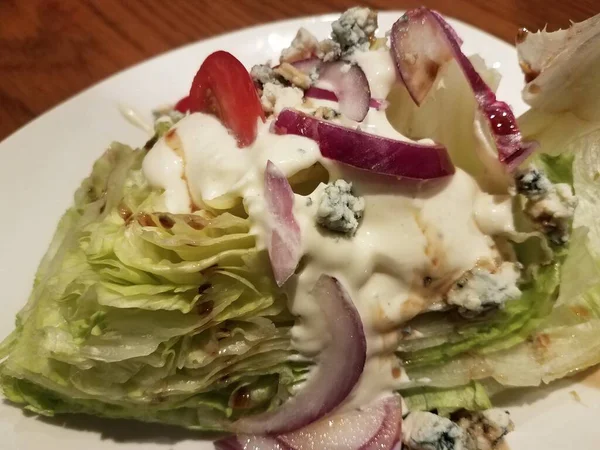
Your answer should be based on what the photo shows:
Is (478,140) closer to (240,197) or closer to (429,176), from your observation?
(429,176)

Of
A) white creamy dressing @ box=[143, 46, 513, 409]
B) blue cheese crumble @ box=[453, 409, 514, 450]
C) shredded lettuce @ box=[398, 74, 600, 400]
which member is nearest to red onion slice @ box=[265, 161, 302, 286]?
white creamy dressing @ box=[143, 46, 513, 409]

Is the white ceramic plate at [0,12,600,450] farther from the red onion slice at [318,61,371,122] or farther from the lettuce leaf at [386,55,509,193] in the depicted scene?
the red onion slice at [318,61,371,122]

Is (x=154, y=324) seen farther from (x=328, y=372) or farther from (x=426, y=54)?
(x=426, y=54)

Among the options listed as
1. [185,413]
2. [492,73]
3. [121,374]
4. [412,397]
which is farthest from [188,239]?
[492,73]

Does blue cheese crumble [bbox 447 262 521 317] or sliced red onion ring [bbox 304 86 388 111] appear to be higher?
sliced red onion ring [bbox 304 86 388 111]

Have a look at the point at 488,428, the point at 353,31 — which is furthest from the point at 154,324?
the point at 353,31

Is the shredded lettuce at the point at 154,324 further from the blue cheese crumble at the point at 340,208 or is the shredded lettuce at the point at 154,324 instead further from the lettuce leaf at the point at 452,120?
the lettuce leaf at the point at 452,120
